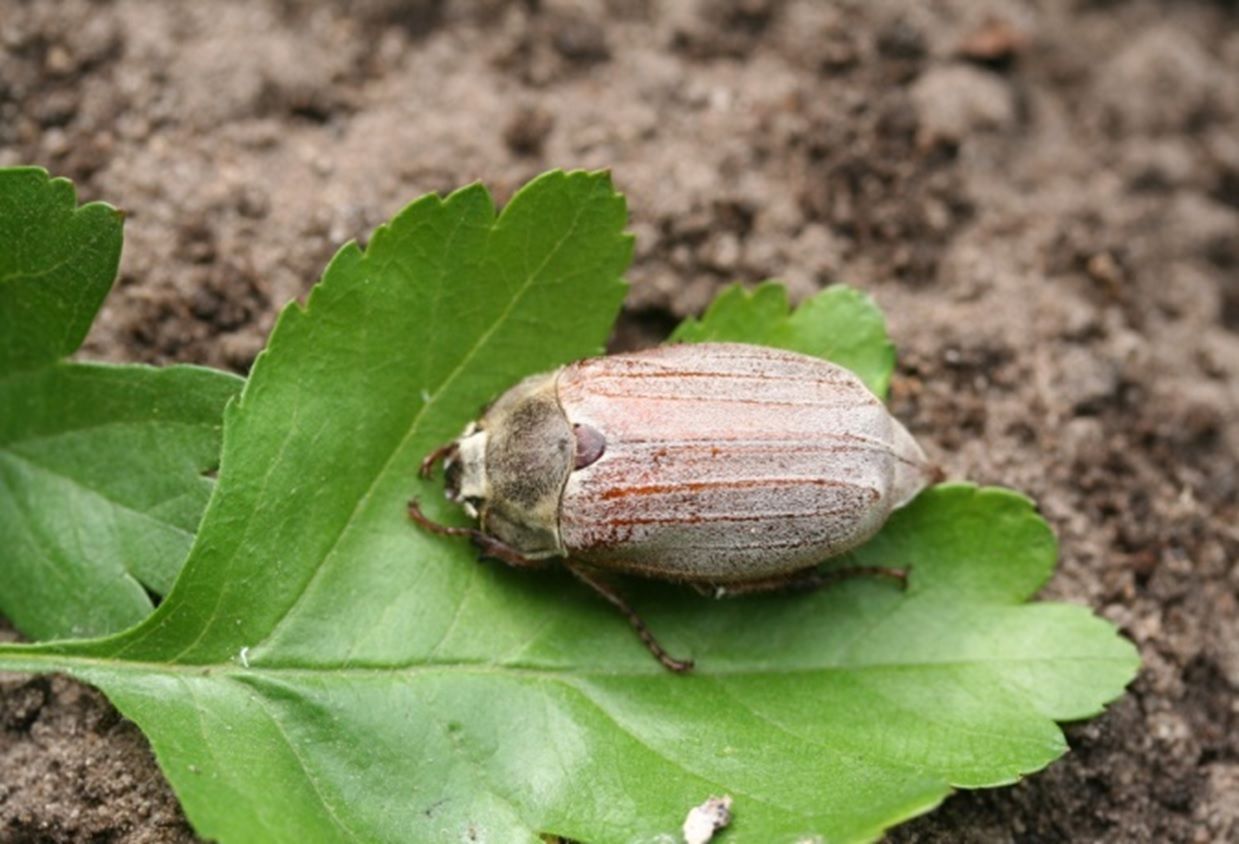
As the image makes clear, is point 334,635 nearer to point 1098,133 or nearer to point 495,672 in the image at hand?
point 495,672

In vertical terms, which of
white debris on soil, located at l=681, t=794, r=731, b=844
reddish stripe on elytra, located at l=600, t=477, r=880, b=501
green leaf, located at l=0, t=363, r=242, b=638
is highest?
green leaf, located at l=0, t=363, r=242, b=638

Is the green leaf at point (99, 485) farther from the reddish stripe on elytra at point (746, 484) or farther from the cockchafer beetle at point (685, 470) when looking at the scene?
the reddish stripe on elytra at point (746, 484)

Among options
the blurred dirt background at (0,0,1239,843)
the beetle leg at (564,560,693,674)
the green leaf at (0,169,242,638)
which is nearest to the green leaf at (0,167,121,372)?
the green leaf at (0,169,242,638)

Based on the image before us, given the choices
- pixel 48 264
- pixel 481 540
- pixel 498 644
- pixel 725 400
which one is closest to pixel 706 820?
pixel 498 644

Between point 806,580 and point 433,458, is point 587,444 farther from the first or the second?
point 806,580

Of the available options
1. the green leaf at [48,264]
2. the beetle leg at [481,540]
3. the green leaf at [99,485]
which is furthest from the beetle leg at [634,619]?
the green leaf at [48,264]

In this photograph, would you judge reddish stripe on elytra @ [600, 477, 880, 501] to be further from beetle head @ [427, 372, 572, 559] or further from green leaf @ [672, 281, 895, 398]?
green leaf @ [672, 281, 895, 398]
